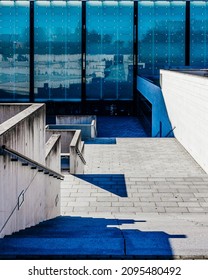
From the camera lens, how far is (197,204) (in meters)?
12.3

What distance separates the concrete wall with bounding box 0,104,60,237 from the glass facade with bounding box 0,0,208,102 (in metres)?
33.4

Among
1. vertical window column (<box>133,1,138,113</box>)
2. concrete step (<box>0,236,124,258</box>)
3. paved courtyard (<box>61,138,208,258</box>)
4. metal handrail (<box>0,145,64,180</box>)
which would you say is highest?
vertical window column (<box>133,1,138,113</box>)

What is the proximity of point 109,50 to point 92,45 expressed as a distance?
1486 millimetres

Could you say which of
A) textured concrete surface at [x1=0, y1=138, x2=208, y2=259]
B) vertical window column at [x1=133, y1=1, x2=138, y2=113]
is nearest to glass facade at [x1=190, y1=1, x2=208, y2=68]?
vertical window column at [x1=133, y1=1, x2=138, y2=113]

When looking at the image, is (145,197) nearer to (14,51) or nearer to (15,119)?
(15,119)

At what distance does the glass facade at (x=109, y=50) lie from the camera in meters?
44.0

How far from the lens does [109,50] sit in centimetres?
4484

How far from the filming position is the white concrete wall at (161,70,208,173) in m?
17.8

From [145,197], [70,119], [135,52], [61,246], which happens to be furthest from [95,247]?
[135,52]

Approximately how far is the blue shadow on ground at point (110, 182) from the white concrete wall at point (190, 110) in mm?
3501

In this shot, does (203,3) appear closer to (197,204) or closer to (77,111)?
(77,111)

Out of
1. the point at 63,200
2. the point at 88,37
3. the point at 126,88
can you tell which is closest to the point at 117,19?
the point at 88,37

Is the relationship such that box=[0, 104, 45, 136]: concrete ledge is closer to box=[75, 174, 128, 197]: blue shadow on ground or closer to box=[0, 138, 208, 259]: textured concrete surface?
box=[0, 138, 208, 259]: textured concrete surface
